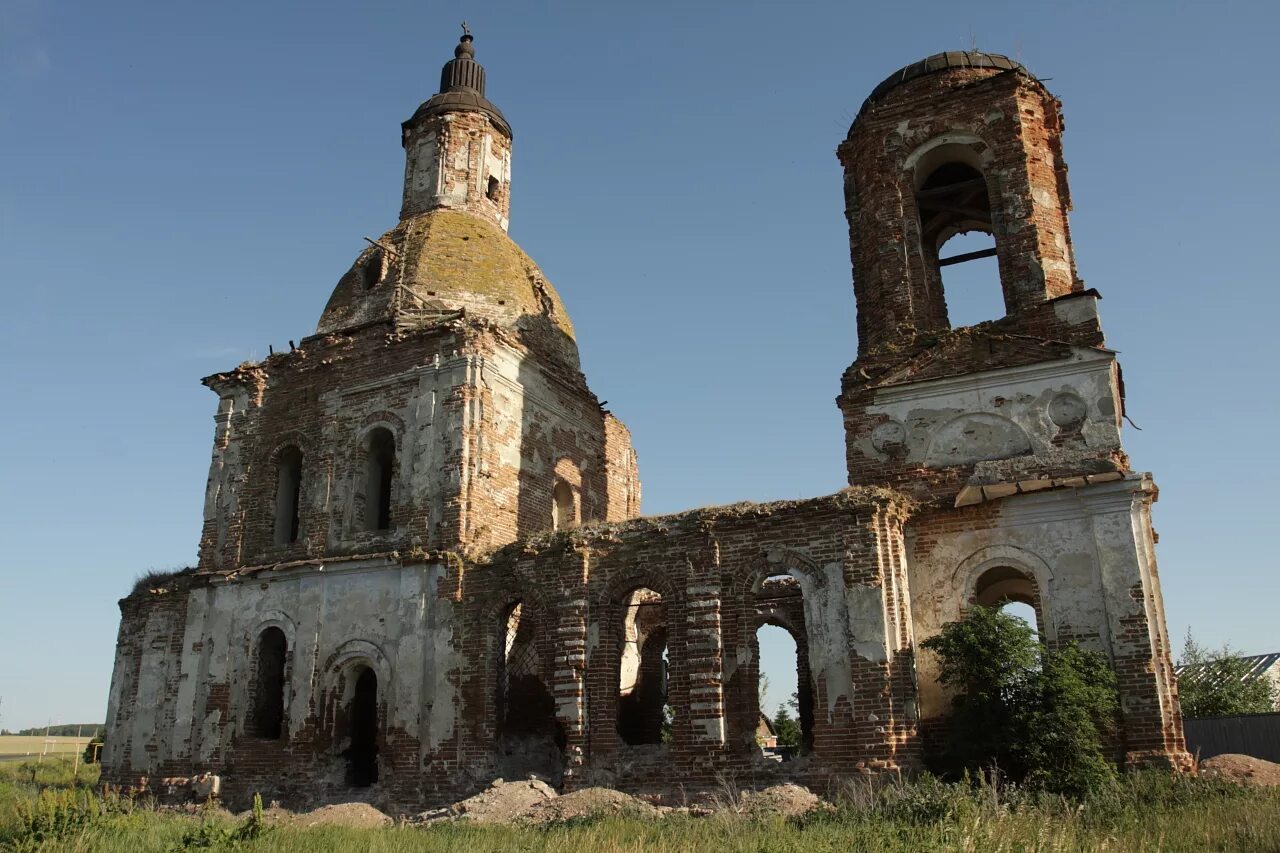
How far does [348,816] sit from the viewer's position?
13.2 m

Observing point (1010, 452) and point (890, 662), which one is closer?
point (890, 662)

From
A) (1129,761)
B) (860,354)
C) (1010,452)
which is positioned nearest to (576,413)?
(860,354)

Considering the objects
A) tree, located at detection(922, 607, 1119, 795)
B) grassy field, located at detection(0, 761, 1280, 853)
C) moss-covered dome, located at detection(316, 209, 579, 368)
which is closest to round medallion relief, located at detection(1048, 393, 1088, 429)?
tree, located at detection(922, 607, 1119, 795)

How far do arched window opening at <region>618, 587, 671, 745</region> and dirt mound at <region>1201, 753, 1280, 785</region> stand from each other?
820cm

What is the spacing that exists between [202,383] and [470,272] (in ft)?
18.4

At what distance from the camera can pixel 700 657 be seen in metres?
13.0

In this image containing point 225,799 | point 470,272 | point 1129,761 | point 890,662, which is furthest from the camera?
point 470,272

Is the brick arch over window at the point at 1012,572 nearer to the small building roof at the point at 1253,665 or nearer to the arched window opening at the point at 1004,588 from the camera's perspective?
the arched window opening at the point at 1004,588

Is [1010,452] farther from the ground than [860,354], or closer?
closer

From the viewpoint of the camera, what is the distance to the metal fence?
57.0 ft

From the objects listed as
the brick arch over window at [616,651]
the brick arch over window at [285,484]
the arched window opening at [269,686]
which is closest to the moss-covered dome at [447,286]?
the brick arch over window at [285,484]

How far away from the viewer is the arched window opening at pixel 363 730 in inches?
613

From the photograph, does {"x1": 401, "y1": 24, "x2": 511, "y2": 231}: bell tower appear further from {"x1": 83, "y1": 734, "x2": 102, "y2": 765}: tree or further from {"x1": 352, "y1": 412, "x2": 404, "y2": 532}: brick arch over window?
{"x1": 83, "y1": 734, "x2": 102, "y2": 765}: tree

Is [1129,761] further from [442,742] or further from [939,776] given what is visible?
[442,742]
